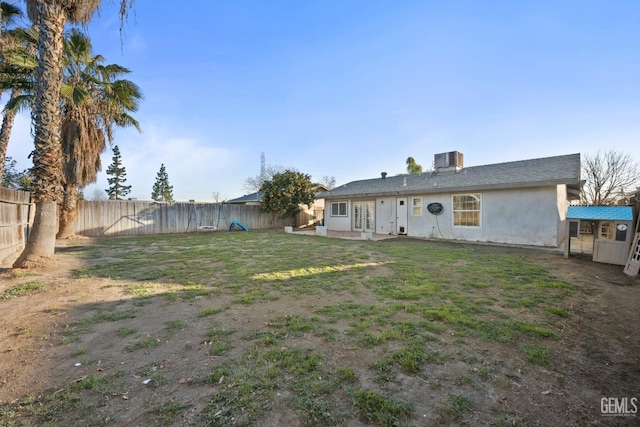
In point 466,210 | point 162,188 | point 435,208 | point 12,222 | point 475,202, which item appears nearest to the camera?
point 12,222

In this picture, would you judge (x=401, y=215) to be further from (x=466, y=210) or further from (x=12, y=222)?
(x=12, y=222)

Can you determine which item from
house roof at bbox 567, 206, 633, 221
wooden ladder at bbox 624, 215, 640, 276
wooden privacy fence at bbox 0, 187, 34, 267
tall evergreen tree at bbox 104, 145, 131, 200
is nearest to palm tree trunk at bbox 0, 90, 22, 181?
wooden privacy fence at bbox 0, 187, 34, 267

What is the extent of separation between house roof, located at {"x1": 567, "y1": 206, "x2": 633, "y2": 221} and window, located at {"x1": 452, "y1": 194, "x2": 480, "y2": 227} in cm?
331

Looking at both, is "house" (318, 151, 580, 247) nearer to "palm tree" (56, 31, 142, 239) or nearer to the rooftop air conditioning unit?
the rooftop air conditioning unit

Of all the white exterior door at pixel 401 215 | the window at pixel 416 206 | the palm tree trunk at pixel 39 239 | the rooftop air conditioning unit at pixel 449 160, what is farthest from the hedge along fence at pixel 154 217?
the rooftop air conditioning unit at pixel 449 160

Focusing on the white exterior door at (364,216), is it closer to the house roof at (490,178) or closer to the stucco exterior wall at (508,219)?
the house roof at (490,178)

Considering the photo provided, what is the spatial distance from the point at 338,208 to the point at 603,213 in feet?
38.1

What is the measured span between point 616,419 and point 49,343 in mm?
5114

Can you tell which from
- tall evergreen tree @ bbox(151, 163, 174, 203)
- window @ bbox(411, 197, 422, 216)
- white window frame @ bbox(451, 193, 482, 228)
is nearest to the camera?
white window frame @ bbox(451, 193, 482, 228)

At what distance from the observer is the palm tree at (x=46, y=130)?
600 centimetres

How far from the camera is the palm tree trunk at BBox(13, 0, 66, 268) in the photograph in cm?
600

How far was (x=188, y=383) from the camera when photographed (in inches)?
87.9

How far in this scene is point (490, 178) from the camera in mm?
10992

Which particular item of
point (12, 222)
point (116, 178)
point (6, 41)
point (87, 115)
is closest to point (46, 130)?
point (12, 222)
